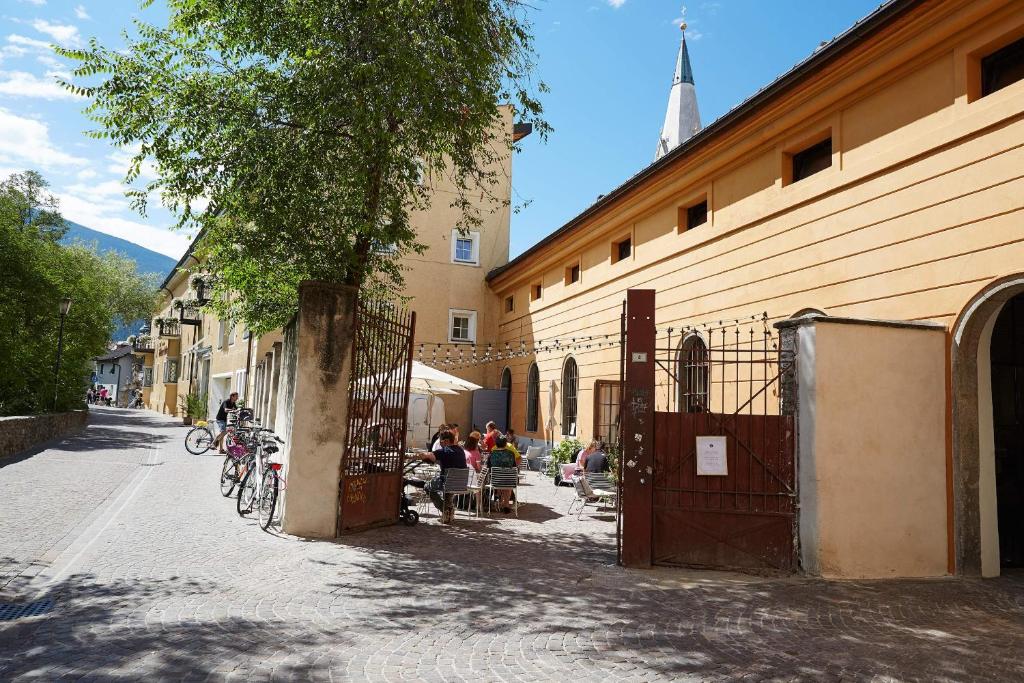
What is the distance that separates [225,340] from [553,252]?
1670cm

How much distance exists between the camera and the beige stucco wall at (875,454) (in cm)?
720

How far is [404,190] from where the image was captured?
10289mm

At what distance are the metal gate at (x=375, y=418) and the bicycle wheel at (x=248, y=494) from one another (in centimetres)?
166

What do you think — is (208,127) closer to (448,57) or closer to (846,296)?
(448,57)

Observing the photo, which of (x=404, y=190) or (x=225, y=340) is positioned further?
(x=225, y=340)

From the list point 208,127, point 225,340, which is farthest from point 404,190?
point 225,340

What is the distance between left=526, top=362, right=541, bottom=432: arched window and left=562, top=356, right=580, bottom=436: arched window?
5.86 ft

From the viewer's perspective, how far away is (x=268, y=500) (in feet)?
27.5

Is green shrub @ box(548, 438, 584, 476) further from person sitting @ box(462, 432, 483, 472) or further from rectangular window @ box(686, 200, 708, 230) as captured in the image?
rectangular window @ box(686, 200, 708, 230)

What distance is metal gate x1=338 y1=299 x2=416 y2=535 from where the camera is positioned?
27.9 feet

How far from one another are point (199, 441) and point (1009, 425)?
16.6 metres

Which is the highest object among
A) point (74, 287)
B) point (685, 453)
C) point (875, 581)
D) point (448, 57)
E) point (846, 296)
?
point (448, 57)

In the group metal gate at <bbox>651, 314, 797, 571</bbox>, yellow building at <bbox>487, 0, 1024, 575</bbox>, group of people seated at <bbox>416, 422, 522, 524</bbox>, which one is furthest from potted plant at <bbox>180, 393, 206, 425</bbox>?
metal gate at <bbox>651, 314, 797, 571</bbox>

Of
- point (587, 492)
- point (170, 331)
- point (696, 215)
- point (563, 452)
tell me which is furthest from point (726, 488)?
point (170, 331)
